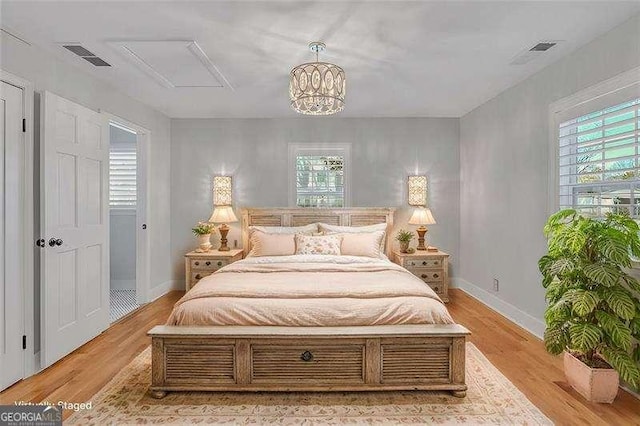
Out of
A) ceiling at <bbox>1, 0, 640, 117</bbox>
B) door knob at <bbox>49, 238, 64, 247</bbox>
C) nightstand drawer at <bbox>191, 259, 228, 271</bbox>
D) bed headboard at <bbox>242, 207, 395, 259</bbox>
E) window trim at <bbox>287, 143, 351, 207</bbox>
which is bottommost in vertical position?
nightstand drawer at <bbox>191, 259, 228, 271</bbox>

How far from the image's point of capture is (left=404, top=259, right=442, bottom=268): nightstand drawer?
15.5 feet

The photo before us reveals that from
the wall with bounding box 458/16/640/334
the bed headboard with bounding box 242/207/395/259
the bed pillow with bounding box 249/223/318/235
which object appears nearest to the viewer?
the wall with bounding box 458/16/640/334

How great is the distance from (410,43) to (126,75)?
269cm

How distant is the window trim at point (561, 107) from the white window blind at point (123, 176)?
524 centimetres

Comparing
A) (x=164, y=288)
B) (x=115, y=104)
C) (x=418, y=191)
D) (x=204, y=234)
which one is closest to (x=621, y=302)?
(x=418, y=191)

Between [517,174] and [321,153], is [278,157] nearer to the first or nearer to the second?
[321,153]

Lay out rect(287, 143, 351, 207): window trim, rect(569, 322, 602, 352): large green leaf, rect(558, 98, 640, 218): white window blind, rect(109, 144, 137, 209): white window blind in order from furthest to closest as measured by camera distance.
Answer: rect(109, 144, 137, 209): white window blind → rect(287, 143, 351, 207): window trim → rect(558, 98, 640, 218): white window blind → rect(569, 322, 602, 352): large green leaf

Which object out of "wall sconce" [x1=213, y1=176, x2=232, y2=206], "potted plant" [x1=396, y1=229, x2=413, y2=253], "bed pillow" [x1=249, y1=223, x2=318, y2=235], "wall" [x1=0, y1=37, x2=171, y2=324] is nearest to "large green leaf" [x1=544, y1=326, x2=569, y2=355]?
"potted plant" [x1=396, y1=229, x2=413, y2=253]

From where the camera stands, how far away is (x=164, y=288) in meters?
5.19

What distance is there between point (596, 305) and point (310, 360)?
6.09 feet

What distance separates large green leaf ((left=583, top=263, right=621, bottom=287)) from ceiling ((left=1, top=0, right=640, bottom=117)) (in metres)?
1.66

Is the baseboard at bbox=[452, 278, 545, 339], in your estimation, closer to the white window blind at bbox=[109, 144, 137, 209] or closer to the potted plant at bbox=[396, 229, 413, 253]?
the potted plant at bbox=[396, 229, 413, 253]

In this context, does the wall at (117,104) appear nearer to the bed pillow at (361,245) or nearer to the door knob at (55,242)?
the door knob at (55,242)

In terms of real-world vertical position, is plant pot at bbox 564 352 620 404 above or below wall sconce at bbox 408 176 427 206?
below
